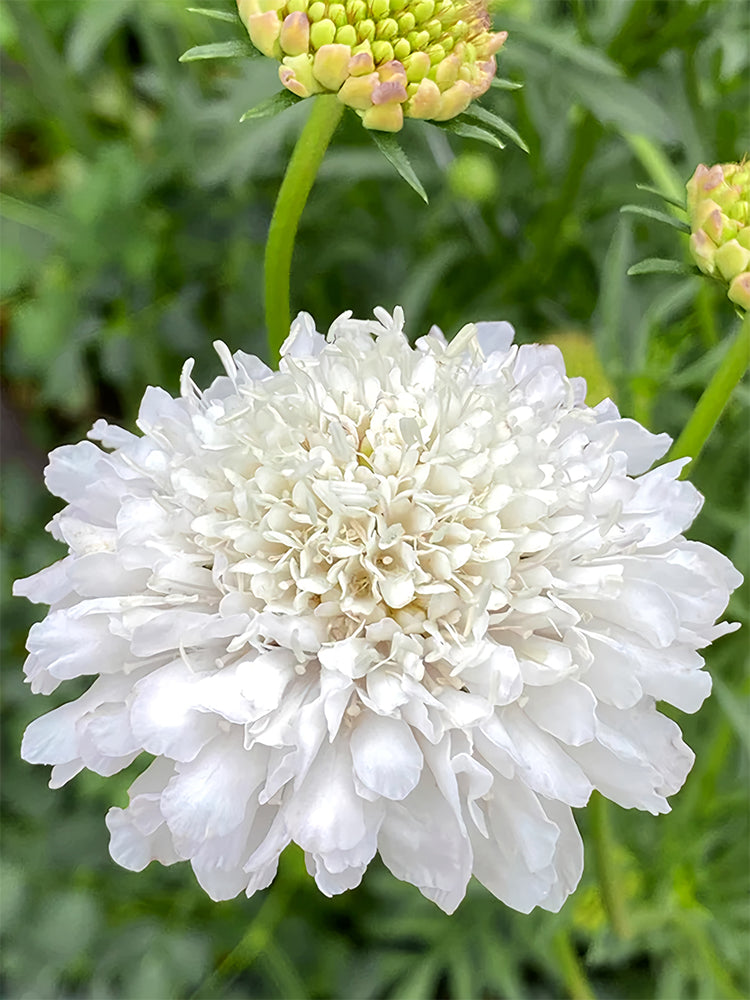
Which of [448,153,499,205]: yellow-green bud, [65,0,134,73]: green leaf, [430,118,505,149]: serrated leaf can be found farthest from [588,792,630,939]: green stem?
[65,0,134,73]: green leaf

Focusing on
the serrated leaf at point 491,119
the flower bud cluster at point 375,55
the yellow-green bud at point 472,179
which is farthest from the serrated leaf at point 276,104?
the yellow-green bud at point 472,179

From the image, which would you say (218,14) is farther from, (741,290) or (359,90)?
(741,290)

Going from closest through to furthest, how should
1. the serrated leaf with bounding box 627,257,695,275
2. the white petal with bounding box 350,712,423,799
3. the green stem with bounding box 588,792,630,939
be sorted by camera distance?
the white petal with bounding box 350,712,423,799, the serrated leaf with bounding box 627,257,695,275, the green stem with bounding box 588,792,630,939

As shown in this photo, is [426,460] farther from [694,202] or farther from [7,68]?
[7,68]

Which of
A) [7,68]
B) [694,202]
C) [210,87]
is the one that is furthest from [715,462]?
[7,68]

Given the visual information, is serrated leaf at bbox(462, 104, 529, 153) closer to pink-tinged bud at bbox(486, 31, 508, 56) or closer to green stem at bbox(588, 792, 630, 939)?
pink-tinged bud at bbox(486, 31, 508, 56)

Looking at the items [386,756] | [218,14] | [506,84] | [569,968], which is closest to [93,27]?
[218,14]

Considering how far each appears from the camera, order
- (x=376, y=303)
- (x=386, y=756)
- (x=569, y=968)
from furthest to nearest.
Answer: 1. (x=376, y=303)
2. (x=569, y=968)
3. (x=386, y=756)
